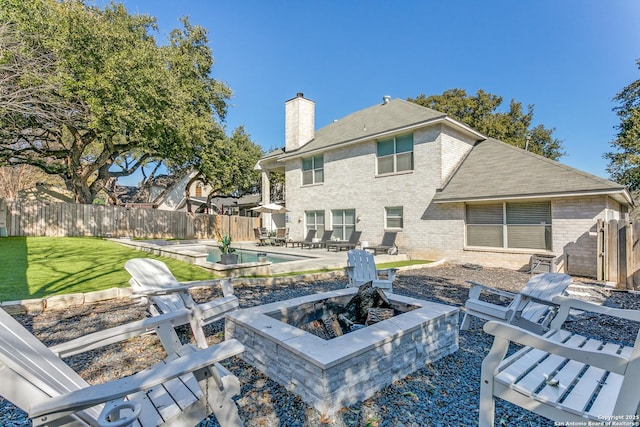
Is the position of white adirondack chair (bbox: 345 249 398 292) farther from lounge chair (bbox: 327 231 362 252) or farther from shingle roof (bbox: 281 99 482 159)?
shingle roof (bbox: 281 99 482 159)

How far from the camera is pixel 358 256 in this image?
6.26 metres

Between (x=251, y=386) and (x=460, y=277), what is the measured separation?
7.97 m

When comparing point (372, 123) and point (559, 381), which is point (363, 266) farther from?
point (372, 123)

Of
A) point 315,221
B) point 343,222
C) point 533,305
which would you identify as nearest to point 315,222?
point 315,221

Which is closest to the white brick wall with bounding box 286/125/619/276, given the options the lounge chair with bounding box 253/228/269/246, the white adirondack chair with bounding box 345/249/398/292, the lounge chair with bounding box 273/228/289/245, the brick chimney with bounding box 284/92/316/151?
the lounge chair with bounding box 273/228/289/245

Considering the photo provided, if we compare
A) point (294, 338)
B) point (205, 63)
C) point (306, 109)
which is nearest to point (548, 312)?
point (294, 338)

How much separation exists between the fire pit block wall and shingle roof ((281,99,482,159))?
430 inches

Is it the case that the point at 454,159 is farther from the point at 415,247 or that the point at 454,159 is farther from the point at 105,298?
the point at 105,298

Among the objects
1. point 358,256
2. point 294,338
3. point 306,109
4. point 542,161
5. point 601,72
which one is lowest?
point 294,338

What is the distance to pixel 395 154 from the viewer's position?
1428cm

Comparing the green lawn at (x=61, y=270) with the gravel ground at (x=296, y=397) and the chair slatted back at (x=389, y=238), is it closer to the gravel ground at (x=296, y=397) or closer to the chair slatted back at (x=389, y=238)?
the gravel ground at (x=296, y=397)

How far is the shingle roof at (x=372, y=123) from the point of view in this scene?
1377cm

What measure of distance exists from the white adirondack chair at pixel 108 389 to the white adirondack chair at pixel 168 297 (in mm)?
1223

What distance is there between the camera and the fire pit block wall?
2.60 m
